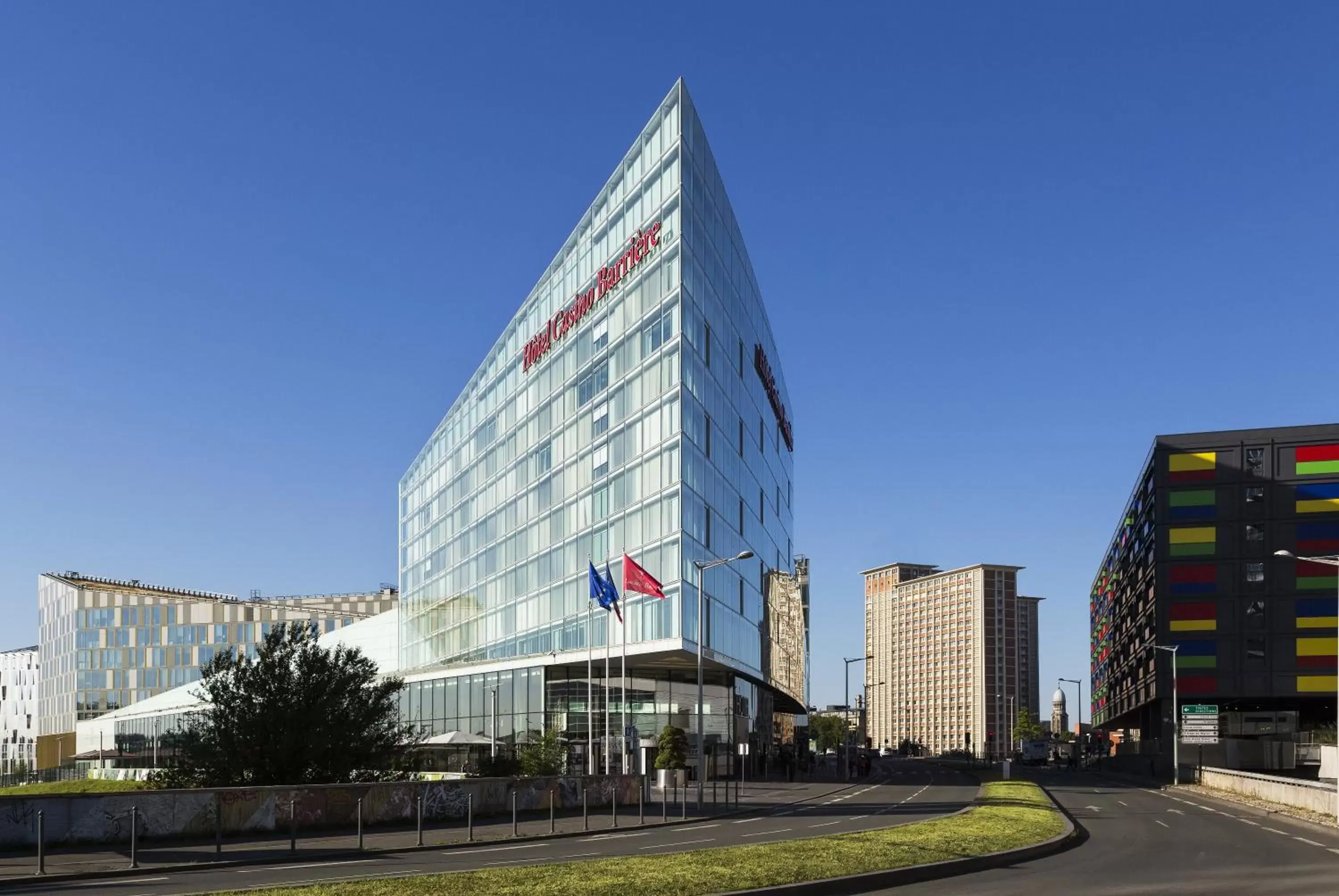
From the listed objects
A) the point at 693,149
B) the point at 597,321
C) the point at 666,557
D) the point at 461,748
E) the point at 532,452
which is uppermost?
the point at 693,149

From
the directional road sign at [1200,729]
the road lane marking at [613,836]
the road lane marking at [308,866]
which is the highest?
the road lane marking at [308,866]

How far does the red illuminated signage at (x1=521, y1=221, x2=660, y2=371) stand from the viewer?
66500mm

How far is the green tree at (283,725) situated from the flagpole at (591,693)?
19.6 metres

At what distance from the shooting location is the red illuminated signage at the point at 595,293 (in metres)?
66.5

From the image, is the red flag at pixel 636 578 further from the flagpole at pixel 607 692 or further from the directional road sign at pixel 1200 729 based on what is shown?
the directional road sign at pixel 1200 729

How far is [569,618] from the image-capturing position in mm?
74000

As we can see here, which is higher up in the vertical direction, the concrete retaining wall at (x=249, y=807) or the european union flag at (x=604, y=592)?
the european union flag at (x=604, y=592)

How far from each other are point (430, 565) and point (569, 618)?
41.9 meters

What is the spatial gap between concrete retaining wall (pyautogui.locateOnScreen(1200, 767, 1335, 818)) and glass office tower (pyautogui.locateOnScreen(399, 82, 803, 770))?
85.0 ft

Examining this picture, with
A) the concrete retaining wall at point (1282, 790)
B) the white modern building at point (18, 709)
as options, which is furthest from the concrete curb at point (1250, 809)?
the white modern building at point (18, 709)

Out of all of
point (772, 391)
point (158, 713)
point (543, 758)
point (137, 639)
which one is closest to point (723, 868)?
point (543, 758)

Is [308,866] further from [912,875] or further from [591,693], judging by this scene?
[591,693]

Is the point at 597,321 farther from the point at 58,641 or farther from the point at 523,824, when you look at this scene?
the point at 58,641

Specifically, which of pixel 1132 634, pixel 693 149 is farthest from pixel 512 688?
Result: pixel 1132 634
